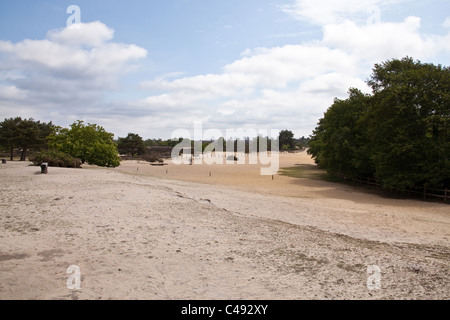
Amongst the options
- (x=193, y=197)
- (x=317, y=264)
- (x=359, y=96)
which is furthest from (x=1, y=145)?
(x=317, y=264)

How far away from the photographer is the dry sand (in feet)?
20.0

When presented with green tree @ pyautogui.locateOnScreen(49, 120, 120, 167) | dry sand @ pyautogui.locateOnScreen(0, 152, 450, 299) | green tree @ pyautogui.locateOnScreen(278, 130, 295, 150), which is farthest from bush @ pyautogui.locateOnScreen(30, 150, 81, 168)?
green tree @ pyautogui.locateOnScreen(278, 130, 295, 150)

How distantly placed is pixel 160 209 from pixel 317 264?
7292 millimetres

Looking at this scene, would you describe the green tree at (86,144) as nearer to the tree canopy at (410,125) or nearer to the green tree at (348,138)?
the green tree at (348,138)

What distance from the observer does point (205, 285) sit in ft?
20.6

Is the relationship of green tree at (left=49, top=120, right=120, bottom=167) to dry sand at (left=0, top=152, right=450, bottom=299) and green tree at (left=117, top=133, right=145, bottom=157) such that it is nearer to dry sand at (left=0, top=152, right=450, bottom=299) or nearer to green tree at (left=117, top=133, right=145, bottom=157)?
dry sand at (left=0, top=152, right=450, bottom=299)

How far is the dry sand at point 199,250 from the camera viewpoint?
609cm

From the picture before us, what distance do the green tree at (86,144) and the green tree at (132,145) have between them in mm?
55072

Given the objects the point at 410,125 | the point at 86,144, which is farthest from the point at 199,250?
the point at 86,144

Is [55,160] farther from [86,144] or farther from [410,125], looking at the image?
[410,125]

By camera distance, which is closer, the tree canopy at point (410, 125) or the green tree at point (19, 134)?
the tree canopy at point (410, 125)

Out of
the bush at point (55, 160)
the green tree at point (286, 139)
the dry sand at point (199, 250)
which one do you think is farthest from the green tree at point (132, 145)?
the green tree at point (286, 139)

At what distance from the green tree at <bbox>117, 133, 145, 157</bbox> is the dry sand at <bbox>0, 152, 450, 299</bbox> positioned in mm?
78774
